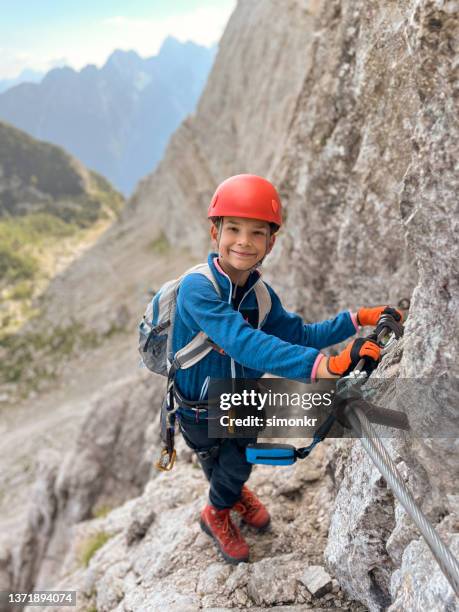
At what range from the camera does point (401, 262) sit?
5777 mm

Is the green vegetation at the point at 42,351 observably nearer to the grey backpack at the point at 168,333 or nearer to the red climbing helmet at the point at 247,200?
the grey backpack at the point at 168,333

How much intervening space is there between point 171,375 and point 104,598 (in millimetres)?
3667

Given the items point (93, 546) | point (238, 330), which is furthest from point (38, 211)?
point (238, 330)

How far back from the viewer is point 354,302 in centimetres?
695

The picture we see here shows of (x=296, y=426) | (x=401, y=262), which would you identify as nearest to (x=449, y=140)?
(x=296, y=426)

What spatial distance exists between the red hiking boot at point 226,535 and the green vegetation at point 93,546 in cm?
409

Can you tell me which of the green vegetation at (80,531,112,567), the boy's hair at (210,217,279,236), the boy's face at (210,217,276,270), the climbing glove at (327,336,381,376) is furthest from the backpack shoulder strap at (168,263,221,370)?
the green vegetation at (80,531,112,567)

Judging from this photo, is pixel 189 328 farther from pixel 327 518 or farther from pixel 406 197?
pixel 327 518

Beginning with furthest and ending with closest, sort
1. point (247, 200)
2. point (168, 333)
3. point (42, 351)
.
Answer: point (42, 351), point (168, 333), point (247, 200)

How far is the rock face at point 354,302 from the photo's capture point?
276 centimetres

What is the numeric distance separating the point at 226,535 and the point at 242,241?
322 centimetres

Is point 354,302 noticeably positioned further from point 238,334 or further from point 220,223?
point 238,334

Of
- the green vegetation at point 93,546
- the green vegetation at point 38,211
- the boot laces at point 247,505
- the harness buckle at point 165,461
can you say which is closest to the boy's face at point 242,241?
the harness buckle at point 165,461

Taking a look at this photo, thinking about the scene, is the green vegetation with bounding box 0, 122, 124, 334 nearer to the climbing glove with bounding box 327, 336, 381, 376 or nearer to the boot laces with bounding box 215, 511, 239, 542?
the boot laces with bounding box 215, 511, 239, 542
